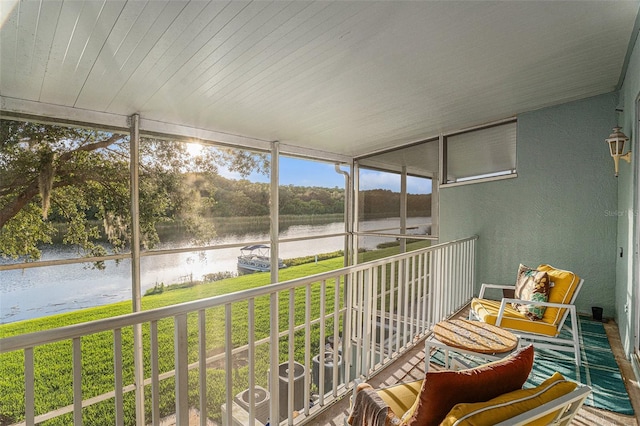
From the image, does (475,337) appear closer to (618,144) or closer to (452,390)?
(452,390)

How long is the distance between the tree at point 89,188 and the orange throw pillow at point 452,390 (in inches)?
175

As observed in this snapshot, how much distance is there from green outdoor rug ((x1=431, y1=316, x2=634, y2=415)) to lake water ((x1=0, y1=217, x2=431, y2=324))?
394 centimetres

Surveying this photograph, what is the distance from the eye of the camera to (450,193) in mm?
5461

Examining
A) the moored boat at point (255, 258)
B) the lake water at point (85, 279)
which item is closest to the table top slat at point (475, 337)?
the moored boat at point (255, 258)

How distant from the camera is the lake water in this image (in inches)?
142

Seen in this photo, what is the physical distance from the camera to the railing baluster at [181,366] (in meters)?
1.39

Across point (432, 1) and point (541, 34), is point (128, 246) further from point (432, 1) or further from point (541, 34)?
point (541, 34)

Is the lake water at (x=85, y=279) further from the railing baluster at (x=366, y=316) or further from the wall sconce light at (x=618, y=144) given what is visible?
the wall sconce light at (x=618, y=144)

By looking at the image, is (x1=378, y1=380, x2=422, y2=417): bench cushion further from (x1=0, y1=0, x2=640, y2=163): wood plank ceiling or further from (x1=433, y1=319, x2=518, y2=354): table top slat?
(x1=0, y1=0, x2=640, y2=163): wood plank ceiling

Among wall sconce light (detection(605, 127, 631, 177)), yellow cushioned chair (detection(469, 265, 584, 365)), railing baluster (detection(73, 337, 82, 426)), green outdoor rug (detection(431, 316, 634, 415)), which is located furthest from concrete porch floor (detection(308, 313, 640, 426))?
wall sconce light (detection(605, 127, 631, 177))

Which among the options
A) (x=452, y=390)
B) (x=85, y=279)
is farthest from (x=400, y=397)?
(x=85, y=279)

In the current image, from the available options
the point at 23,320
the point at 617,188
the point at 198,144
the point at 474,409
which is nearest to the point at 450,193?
the point at 617,188

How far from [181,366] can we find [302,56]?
2.50 meters

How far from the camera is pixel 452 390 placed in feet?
3.51
